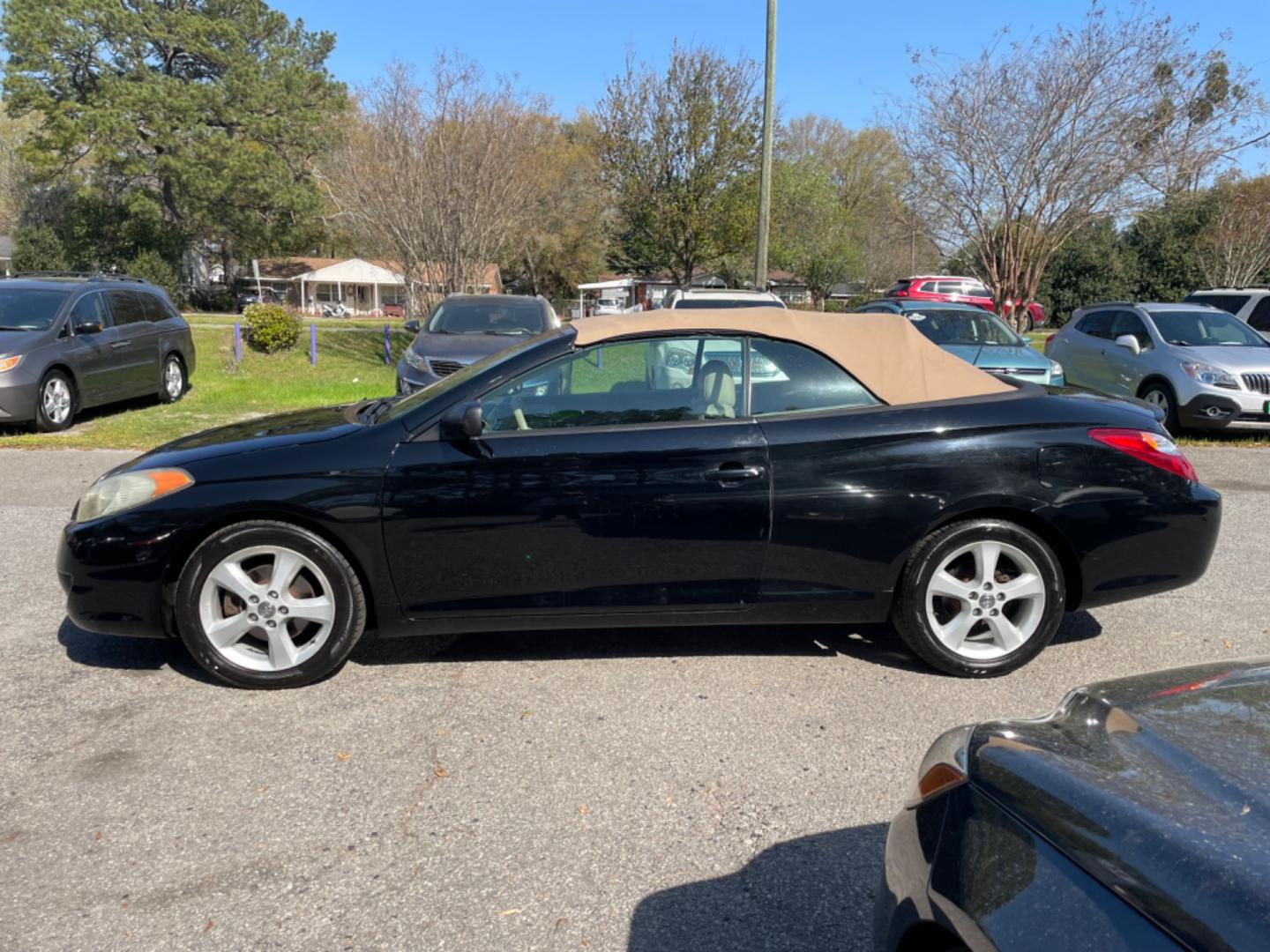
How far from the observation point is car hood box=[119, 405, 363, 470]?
4.11m

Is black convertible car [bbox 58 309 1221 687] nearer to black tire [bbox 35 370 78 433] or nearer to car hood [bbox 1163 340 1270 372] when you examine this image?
black tire [bbox 35 370 78 433]

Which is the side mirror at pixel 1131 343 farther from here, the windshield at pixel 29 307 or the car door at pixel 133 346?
the windshield at pixel 29 307

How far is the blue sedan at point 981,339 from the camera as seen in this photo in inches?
444

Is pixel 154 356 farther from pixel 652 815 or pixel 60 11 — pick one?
pixel 60 11

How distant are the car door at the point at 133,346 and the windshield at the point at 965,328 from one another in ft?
32.3

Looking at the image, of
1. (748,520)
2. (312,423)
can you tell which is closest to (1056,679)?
(748,520)

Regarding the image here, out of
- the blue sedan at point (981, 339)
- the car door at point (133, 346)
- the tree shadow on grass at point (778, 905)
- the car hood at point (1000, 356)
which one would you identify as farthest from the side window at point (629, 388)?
the car door at point (133, 346)

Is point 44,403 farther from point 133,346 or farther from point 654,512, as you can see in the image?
point 654,512

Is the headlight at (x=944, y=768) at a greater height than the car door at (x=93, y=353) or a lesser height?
lesser

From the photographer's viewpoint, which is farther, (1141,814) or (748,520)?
(748,520)

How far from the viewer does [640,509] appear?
396cm

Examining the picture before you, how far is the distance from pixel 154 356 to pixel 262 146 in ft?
119

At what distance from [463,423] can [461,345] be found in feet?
27.1

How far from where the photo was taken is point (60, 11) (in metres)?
40.1
